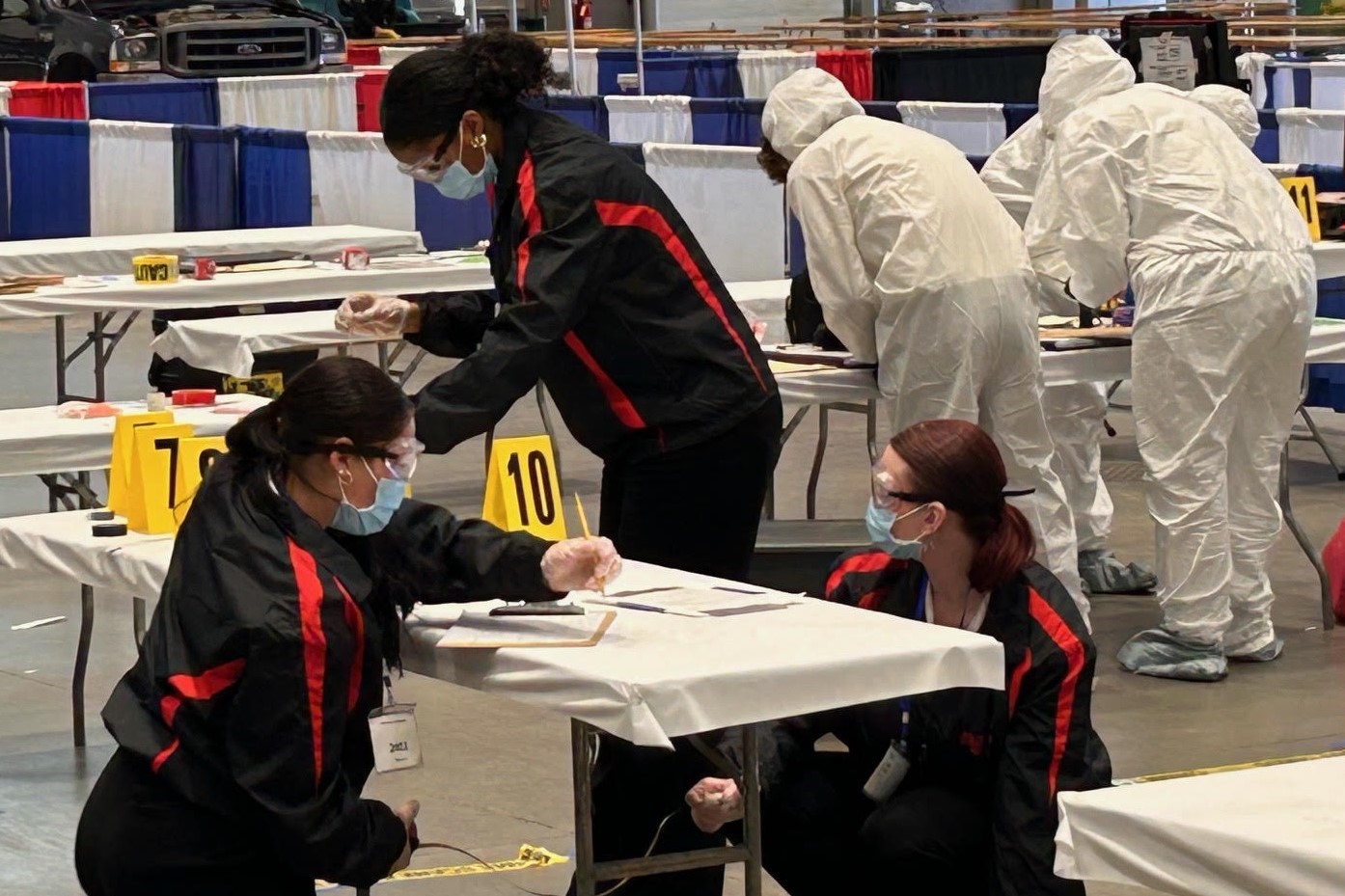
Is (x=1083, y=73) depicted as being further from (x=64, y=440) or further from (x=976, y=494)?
(x=976, y=494)

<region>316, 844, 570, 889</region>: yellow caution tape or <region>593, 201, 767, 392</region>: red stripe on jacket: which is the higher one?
<region>593, 201, 767, 392</region>: red stripe on jacket

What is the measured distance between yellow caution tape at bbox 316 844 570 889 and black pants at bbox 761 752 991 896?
37.9 inches

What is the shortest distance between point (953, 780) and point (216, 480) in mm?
1108

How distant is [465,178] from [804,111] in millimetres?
1826

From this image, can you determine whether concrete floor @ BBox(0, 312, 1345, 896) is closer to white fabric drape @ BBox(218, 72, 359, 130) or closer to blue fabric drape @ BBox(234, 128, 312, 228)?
blue fabric drape @ BBox(234, 128, 312, 228)

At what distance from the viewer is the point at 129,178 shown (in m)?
13.2

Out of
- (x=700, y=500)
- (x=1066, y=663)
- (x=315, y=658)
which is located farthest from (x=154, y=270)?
(x=1066, y=663)

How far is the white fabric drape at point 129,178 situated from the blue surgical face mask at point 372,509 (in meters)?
9.72

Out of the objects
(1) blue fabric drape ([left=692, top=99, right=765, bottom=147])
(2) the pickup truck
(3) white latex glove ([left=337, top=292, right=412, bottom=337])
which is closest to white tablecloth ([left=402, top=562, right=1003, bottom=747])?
(3) white latex glove ([left=337, top=292, right=412, bottom=337])

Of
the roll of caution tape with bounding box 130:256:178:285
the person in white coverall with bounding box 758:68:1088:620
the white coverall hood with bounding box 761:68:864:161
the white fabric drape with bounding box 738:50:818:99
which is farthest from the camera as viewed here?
the white fabric drape with bounding box 738:50:818:99

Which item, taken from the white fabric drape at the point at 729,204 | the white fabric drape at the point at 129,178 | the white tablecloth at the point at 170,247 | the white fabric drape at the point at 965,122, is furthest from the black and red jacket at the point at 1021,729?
the white fabric drape at the point at 129,178

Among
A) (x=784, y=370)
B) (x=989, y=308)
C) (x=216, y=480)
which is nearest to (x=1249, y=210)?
(x=989, y=308)

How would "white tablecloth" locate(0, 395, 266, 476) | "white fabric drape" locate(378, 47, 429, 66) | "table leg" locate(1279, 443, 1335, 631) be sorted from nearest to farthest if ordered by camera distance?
"white tablecloth" locate(0, 395, 266, 476) < "table leg" locate(1279, 443, 1335, 631) < "white fabric drape" locate(378, 47, 429, 66)

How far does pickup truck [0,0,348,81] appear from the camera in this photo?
1736 centimetres
